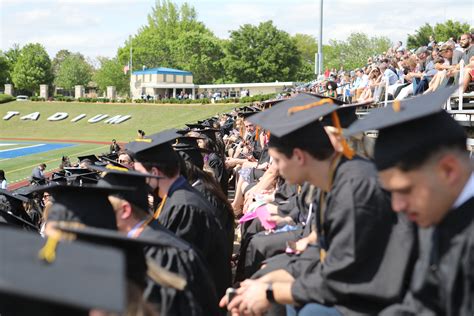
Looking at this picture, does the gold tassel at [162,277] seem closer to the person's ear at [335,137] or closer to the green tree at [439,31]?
the person's ear at [335,137]

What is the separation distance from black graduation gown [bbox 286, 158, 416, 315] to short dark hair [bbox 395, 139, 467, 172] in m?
0.57

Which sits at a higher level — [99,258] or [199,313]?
[99,258]

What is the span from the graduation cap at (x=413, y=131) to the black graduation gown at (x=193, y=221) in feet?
6.56

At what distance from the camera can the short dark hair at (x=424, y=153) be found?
7.82 ft

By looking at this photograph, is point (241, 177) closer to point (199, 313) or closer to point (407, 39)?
point (199, 313)

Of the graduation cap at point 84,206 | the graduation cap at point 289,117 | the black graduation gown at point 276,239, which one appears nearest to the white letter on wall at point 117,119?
the black graduation gown at point 276,239

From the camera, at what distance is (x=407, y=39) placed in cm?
7781

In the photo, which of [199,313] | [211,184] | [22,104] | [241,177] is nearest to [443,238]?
[199,313]

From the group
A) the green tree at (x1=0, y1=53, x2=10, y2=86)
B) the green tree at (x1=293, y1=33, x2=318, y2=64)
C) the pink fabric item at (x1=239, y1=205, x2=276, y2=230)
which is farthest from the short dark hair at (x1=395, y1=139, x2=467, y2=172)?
the green tree at (x1=293, y1=33, x2=318, y2=64)

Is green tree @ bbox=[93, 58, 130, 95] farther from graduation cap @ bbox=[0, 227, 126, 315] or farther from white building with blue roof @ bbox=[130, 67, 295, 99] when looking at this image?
graduation cap @ bbox=[0, 227, 126, 315]

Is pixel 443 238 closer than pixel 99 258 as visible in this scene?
No

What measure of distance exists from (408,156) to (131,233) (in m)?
1.66

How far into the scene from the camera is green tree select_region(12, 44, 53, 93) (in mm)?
100688

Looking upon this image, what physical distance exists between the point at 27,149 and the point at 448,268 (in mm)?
43308
